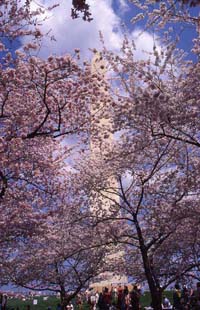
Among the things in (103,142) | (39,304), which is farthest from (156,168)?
(39,304)

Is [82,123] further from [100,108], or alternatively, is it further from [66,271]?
[66,271]

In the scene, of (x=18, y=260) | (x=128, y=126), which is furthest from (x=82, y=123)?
(x=18, y=260)

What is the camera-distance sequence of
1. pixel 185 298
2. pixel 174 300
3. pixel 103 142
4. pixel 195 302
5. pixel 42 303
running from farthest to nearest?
pixel 42 303 → pixel 103 142 → pixel 174 300 → pixel 185 298 → pixel 195 302

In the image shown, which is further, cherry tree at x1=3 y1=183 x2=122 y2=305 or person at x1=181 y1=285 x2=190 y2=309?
cherry tree at x1=3 y1=183 x2=122 y2=305

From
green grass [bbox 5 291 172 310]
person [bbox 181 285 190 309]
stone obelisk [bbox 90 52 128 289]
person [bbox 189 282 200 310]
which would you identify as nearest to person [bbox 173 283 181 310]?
person [bbox 181 285 190 309]

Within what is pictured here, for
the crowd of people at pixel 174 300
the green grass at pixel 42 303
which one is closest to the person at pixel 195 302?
the crowd of people at pixel 174 300

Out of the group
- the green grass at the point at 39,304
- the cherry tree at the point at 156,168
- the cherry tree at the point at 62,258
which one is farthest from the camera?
the green grass at the point at 39,304

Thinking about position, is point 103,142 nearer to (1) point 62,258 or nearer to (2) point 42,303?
(1) point 62,258

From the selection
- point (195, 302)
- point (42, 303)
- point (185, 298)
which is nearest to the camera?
point (195, 302)

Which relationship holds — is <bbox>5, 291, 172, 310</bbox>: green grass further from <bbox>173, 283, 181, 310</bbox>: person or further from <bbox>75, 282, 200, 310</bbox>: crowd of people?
<bbox>173, 283, 181, 310</bbox>: person

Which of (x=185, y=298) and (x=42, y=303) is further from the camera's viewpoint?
(x=42, y=303)

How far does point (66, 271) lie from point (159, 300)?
769 cm

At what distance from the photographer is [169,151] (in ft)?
42.0

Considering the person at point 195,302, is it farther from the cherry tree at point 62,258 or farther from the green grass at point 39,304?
the green grass at point 39,304
